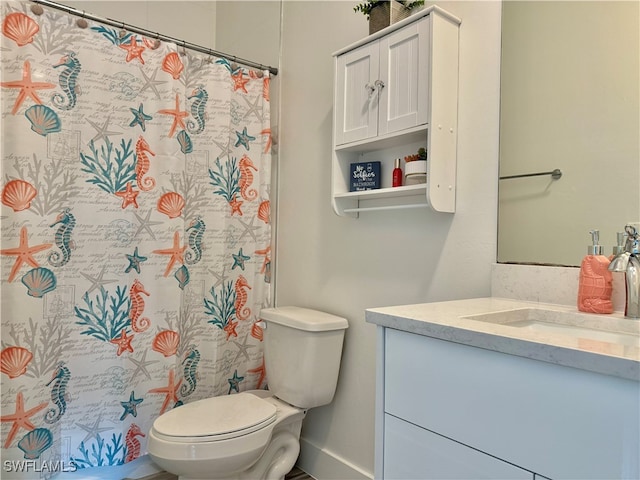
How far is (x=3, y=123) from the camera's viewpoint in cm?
153

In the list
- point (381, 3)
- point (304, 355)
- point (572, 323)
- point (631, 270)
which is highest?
point (381, 3)

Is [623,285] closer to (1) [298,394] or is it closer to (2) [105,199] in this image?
(1) [298,394]

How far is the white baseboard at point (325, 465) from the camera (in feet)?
5.93

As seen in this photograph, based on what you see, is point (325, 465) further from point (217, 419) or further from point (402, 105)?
point (402, 105)

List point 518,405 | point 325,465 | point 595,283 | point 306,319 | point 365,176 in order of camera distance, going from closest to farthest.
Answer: point 518,405
point 595,283
point 365,176
point 306,319
point 325,465

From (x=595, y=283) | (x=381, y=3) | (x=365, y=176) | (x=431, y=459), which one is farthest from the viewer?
(x=365, y=176)

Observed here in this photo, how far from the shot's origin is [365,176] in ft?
5.51

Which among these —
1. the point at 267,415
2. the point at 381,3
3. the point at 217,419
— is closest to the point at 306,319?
the point at 267,415

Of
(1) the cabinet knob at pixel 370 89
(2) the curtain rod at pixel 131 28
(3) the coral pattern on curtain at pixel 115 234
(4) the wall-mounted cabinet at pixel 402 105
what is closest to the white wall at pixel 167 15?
(2) the curtain rod at pixel 131 28

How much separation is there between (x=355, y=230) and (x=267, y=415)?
0.80 meters

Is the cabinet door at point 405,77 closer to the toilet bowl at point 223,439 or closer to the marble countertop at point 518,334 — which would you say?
the marble countertop at point 518,334

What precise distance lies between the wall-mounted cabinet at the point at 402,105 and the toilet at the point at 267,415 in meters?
0.54

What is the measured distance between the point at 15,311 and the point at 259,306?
1.02 m

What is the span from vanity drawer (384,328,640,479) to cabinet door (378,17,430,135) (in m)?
0.75
